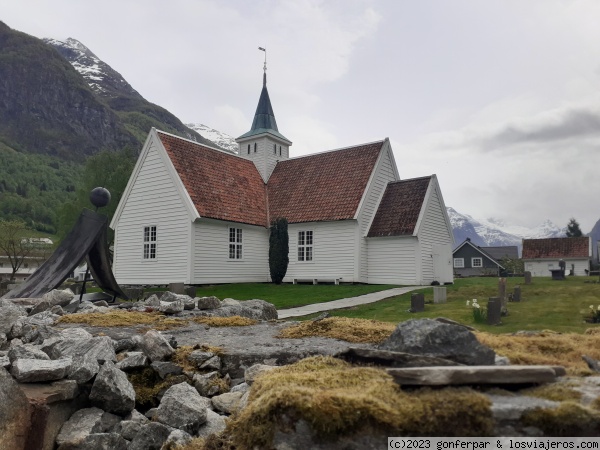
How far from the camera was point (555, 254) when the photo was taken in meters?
67.6

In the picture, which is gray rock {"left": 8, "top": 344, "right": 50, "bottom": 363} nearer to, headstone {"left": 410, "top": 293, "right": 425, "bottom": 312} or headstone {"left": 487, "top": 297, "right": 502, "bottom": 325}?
headstone {"left": 487, "top": 297, "right": 502, "bottom": 325}

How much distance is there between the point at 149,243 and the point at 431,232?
55.3 ft

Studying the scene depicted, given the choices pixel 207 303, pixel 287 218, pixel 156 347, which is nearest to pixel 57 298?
pixel 207 303

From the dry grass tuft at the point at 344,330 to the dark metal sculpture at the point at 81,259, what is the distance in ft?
27.5

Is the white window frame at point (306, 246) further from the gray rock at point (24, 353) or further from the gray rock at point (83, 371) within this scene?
the gray rock at point (83, 371)

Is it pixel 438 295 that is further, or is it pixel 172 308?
pixel 438 295

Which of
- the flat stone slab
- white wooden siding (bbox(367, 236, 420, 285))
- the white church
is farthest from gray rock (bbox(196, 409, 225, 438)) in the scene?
white wooden siding (bbox(367, 236, 420, 285))

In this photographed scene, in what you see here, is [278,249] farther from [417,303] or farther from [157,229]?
[417,303]

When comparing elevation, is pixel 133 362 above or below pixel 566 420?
below

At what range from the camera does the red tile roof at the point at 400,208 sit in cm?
2655

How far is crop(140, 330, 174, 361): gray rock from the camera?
680cm

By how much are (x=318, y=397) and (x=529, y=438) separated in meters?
1.47

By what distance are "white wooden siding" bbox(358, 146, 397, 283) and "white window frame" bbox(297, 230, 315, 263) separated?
9.85 feet

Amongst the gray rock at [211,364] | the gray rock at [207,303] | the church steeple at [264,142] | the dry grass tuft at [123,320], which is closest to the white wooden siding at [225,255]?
the church steeple at [264,142]
